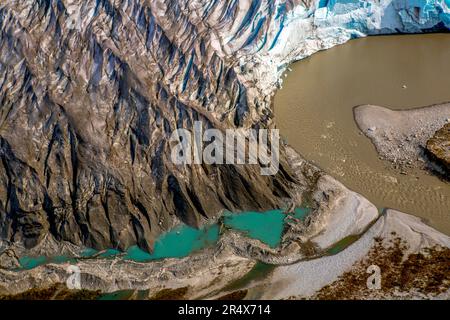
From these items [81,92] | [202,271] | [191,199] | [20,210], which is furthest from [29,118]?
[202,271]

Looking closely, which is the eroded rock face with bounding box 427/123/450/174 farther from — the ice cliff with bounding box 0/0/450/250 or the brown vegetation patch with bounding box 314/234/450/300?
the ice cliff with bounding box 0/0/450/250

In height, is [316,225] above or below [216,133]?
below

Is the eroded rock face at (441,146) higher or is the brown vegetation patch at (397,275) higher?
the eroded rock face at (441,146)

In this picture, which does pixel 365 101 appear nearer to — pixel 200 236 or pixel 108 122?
pixel 200 236

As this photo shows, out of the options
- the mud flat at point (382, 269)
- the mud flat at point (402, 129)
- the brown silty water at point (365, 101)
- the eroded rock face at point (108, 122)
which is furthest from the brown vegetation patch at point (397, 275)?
the mud flat at point (402, 129)

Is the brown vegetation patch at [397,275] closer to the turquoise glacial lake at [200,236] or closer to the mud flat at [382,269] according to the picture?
the mud flat at [382,269]

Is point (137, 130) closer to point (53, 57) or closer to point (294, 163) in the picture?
point (53, 57)
